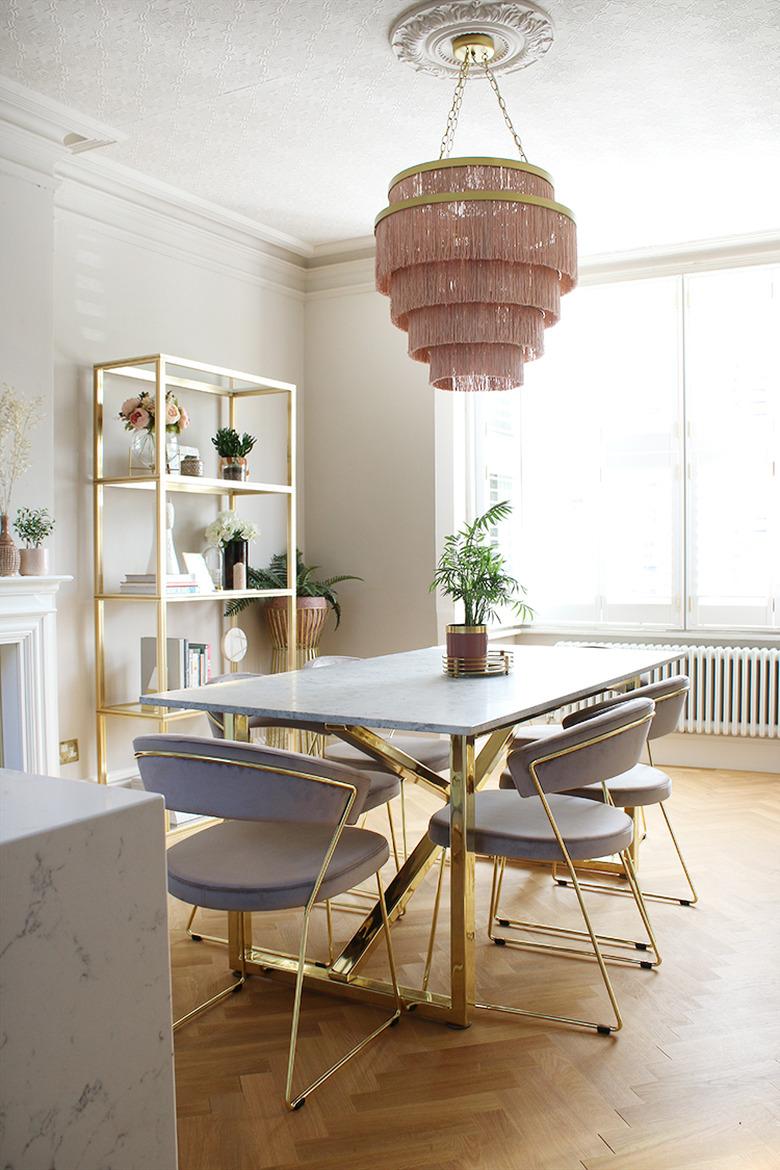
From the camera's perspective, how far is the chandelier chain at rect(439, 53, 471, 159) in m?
3.78

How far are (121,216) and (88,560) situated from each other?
5.74ft

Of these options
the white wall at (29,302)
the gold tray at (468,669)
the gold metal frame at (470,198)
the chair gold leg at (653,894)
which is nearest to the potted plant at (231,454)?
the white wall at (29,302)

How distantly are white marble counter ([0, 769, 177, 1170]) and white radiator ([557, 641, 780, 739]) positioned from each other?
4.74 meters

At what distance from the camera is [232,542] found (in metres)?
5.39

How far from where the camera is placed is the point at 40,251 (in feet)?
14.2

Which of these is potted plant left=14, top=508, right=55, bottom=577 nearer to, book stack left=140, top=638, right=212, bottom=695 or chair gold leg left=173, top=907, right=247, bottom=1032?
book stack left=140, top=638, right=212, bottom=695

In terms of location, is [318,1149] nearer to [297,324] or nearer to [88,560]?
[88,560]

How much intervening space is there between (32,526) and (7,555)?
222mm

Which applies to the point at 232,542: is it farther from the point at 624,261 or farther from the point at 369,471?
the point at 624,261

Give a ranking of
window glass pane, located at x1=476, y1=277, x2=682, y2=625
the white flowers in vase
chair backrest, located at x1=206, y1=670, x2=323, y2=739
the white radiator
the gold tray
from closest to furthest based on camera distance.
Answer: chair backrest, located at x1=206, y1=670, x2=323, y2=739, the gold tray, the white flowers in vase, the white radiator, window glass pane, located at x1=476, y1=277, x2=682, y2=625

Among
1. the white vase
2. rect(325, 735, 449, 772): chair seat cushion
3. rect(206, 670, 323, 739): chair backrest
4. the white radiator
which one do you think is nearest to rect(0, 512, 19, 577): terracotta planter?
the white vase

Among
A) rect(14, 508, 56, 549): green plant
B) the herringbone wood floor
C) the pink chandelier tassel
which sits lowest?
the herringbone wood floor

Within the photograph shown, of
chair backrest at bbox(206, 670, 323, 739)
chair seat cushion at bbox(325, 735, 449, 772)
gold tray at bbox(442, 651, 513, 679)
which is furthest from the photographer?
chair seat cushion at bbox(325, 735, 449, 772)

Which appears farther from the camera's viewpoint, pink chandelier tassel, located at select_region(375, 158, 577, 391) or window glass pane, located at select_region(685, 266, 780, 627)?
window glass pane, located at select_region(685, 266, 780, 627)
